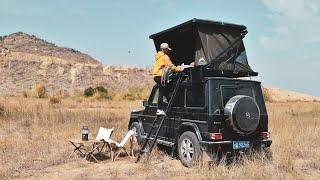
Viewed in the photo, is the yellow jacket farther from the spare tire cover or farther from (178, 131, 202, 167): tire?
the spare tire cover

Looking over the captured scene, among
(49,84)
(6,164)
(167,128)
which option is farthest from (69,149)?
(49,84)

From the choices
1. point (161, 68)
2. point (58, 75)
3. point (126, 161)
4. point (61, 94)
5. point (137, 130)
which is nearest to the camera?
point (126, 161)

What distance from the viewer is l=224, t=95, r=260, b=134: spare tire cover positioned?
8.96 meters

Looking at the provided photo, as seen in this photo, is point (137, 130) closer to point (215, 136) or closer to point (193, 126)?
point (193, 126)

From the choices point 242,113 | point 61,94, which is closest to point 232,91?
point 242,113

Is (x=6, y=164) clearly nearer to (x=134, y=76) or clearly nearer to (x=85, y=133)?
(x=85, y=133)

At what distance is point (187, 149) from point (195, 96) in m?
1.16

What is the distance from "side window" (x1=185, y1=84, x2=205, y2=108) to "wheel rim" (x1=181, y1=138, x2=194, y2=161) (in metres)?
0.79

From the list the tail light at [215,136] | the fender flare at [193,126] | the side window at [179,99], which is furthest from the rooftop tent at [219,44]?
the tail light at [215,136]

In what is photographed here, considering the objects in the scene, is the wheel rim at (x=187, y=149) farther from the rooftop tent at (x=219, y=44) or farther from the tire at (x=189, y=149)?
the rooftop tent at (x=219, y=44)

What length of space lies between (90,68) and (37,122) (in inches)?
1117

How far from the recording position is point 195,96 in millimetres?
9766

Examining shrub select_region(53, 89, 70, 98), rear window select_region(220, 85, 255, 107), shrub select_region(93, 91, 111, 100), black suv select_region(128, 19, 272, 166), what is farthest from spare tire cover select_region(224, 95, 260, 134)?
shrub select_region(53, 89, 70, 98)

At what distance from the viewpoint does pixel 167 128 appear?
10.6 m
